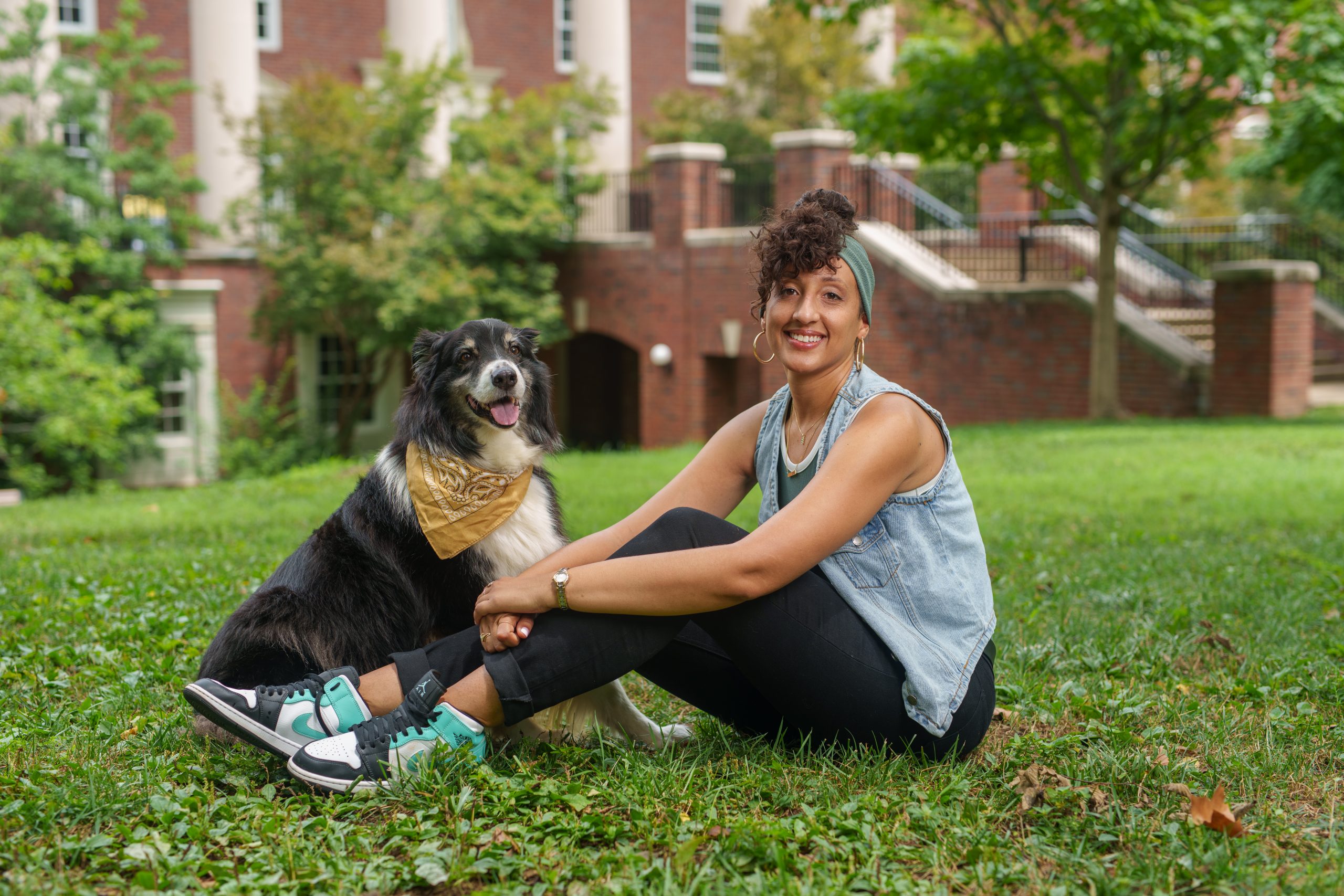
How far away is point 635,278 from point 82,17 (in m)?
11.9

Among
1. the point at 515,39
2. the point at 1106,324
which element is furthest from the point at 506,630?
the point at 515,39

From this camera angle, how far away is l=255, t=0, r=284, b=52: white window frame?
79.9 feet

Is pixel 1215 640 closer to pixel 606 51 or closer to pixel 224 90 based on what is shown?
pixel 224 90

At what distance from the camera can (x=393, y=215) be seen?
19516 millimetres

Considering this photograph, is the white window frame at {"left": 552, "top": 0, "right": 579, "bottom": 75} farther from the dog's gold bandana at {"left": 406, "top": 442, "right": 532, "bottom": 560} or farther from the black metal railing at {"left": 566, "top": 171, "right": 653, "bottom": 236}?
the dog's gold bandana at {"left": 406, "top": 442, "right": 532, "bottom": 560}

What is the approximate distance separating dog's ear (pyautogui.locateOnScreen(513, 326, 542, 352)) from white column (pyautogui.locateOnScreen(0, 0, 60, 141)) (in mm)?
18555

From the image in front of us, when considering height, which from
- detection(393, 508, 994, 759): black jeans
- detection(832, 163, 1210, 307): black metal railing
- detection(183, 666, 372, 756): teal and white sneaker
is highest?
detection(832, 163, 1210, 307): black metal railing

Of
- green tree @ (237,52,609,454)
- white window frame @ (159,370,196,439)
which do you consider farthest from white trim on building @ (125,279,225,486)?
green tree @ (237,52,609,454)

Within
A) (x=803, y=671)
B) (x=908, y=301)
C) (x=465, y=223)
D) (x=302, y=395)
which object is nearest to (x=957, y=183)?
(x=908, y=301)

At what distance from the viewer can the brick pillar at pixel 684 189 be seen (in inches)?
771

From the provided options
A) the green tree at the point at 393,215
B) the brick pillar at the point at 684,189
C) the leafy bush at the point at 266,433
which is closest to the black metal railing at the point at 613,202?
the brick pillar at the point at 684,189

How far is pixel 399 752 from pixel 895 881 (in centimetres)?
127

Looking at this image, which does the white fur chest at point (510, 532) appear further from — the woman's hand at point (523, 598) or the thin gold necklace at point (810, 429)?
the thin gold necklace at point (810, 429)

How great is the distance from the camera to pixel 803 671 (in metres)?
2.88
